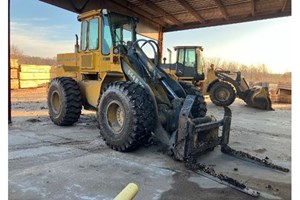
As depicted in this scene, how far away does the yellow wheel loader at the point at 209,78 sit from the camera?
1252cm

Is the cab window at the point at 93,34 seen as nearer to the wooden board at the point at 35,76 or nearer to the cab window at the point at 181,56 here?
the cab window at the point at 181,56

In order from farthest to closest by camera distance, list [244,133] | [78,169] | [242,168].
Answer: [244,133]
[242,168]
[78,169]

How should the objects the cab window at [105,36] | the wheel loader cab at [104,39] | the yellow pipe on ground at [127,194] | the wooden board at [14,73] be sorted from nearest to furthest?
the yellow pipe on ground at [127,194]
the wheel loader cab at [104,39]
the cab window at [105,36]
the wooden board at [14,73]

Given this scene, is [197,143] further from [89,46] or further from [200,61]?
[200,61]

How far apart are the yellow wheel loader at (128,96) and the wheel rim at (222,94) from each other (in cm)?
730

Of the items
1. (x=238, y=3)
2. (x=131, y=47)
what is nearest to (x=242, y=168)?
(x=131, y=47)

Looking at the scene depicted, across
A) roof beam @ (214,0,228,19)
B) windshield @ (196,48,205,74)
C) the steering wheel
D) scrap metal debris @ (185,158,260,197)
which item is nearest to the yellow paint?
windshield @ (196,48,205,74)

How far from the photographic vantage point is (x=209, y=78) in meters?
12.8

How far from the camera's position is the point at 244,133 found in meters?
6.55

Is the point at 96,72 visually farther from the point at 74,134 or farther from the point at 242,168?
the point at 242,168

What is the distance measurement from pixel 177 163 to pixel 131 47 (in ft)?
8.64

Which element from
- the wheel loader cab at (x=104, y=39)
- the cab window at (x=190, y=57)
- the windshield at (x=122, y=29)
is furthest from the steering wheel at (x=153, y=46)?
the cab window at (x=190, y=57)

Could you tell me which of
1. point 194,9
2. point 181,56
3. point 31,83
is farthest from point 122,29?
point 31,83

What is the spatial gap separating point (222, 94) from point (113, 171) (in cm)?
981
